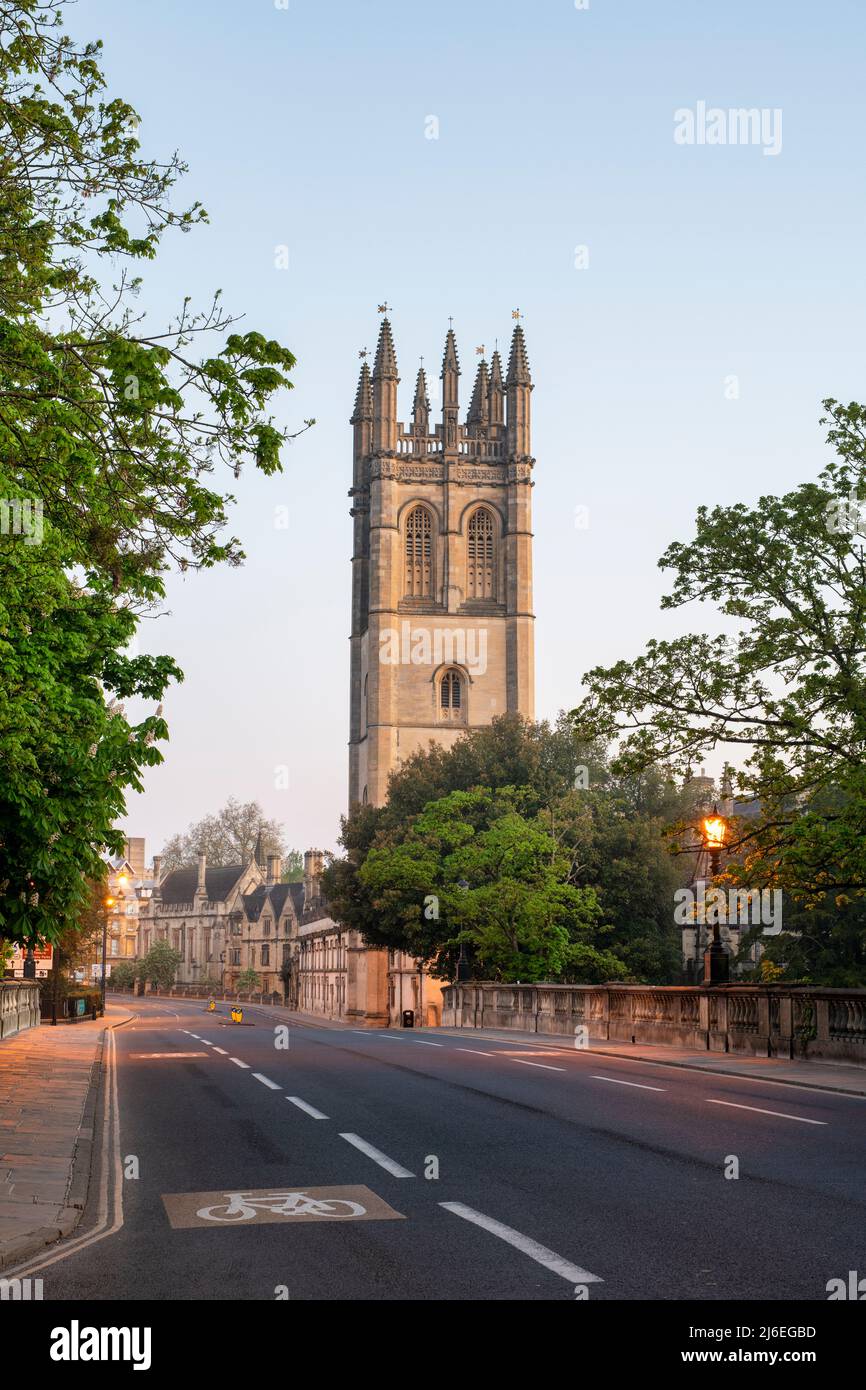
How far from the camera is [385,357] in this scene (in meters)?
102

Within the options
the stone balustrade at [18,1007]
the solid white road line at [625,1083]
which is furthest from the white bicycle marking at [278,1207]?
the stone balustrade at [18,1007]

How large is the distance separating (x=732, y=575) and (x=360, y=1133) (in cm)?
1732

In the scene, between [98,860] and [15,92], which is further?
[98,860]

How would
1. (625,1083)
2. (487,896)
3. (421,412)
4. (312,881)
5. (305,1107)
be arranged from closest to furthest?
(305,1107) < (625,1083) < (487,896) < (421,412) < (312,881)

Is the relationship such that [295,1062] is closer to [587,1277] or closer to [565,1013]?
[565,1013]

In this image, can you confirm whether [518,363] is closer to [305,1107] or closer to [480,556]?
[480,556]

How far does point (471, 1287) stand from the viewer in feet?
24.9

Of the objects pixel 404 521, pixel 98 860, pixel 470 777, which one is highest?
pixel 404 521

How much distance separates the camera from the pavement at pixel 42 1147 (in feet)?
31.9

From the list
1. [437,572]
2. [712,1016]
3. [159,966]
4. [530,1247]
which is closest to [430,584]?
[437,572]

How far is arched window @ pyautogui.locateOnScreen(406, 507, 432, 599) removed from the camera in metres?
99.6

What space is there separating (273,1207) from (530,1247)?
2.51m
